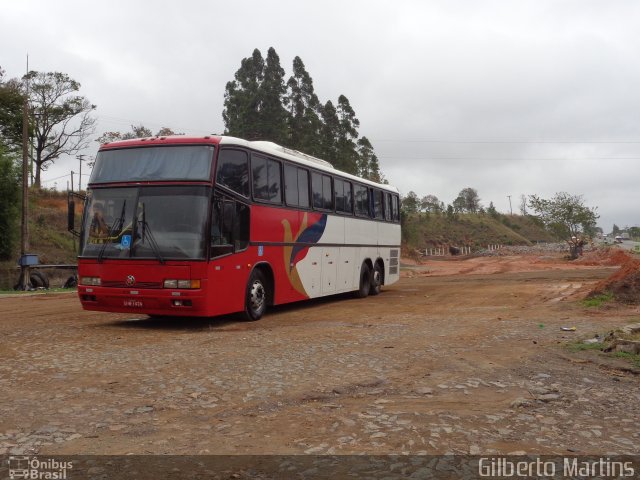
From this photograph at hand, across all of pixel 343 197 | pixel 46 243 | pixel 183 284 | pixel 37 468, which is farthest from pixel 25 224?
pixel 37 468

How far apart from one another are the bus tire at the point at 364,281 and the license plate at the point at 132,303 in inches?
346

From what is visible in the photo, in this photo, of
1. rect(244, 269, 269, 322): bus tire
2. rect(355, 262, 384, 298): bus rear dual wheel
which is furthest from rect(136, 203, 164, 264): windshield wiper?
rect(355, 262, 384, 298): bus rear dual wheel

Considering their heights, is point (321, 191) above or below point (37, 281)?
above

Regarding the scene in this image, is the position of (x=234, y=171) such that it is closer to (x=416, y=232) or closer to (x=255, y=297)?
(x=255, y=297)

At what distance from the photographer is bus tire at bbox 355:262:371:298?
1809 cm

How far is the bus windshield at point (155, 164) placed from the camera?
1047 centimetres

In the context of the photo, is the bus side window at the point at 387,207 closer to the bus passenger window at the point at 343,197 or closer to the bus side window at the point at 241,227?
the bus passenger window at the point at 343,197

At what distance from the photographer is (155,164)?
1066 cm

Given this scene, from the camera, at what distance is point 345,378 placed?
6.40 metres

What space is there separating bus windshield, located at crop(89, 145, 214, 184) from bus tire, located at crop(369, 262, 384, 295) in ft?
31.3

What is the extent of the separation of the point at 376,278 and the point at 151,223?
403 inches

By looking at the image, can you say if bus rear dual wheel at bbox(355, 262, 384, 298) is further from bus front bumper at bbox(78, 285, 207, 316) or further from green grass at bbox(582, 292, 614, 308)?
bus front bumper at bbox(78, 285, 207, 316)

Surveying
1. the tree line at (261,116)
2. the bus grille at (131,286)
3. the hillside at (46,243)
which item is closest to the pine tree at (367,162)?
the tree line at (261,116)

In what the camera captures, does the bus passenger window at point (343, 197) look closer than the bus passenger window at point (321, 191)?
No
